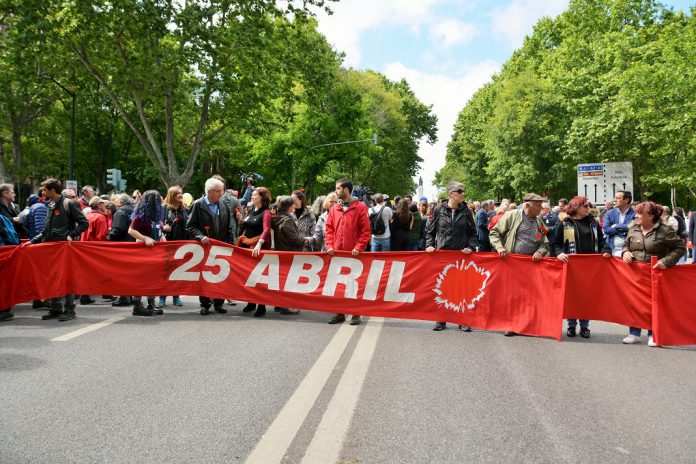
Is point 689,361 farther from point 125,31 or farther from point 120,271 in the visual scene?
point 125,31

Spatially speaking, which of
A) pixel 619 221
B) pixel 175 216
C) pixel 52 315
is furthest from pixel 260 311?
pixel 619 221

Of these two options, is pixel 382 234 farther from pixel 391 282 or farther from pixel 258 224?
pixel 391 282

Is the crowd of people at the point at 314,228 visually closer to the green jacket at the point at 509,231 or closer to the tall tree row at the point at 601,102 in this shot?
the green jacket at the point at 509,231

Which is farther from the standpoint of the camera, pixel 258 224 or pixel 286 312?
pixel 258 224

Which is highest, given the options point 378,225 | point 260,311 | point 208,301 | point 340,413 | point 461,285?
point 378,225

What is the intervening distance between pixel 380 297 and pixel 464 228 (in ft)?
4.89

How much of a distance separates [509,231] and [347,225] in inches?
88.0

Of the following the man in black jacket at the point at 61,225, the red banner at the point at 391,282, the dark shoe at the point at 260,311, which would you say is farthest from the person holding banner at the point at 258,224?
the man in black jacket at the point at 61,225

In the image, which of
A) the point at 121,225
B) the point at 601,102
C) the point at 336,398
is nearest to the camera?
the point at 336,398

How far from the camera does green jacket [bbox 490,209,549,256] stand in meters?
7.65

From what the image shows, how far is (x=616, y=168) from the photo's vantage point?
21594mm

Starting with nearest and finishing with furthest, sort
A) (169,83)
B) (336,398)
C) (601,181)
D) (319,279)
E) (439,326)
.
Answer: (336,398) < (439,326) < (319,279) < (601,181) < (169,83)

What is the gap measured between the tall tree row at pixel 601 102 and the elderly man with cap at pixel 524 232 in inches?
788

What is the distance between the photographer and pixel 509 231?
25.5 ft
